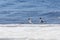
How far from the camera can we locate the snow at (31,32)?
114 inches

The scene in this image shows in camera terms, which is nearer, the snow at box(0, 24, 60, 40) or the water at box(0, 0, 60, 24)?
the snow at box(0, 24, 60, 40)

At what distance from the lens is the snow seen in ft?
9.46

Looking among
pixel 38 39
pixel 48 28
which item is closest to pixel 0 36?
pixel 38 39

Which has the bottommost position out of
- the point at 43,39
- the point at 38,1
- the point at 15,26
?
the point at 43,39

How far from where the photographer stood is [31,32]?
3.08 metres

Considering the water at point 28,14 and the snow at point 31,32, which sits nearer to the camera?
the snow at point 31,32

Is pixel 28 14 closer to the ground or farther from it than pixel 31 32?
farther from it

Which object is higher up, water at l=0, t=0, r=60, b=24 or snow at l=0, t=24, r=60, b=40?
water at l=0, t=0, r=60, b=24

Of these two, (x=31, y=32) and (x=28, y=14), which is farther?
(x=28, y=14)

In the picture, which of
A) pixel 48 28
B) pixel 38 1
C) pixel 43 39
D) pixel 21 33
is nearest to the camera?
pixel 43 39

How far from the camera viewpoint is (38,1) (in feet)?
43.1

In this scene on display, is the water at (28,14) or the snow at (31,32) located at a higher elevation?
the water at (28,14)

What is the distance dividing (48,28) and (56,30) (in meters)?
0.18

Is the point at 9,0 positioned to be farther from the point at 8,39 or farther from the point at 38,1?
the point at 8,39
